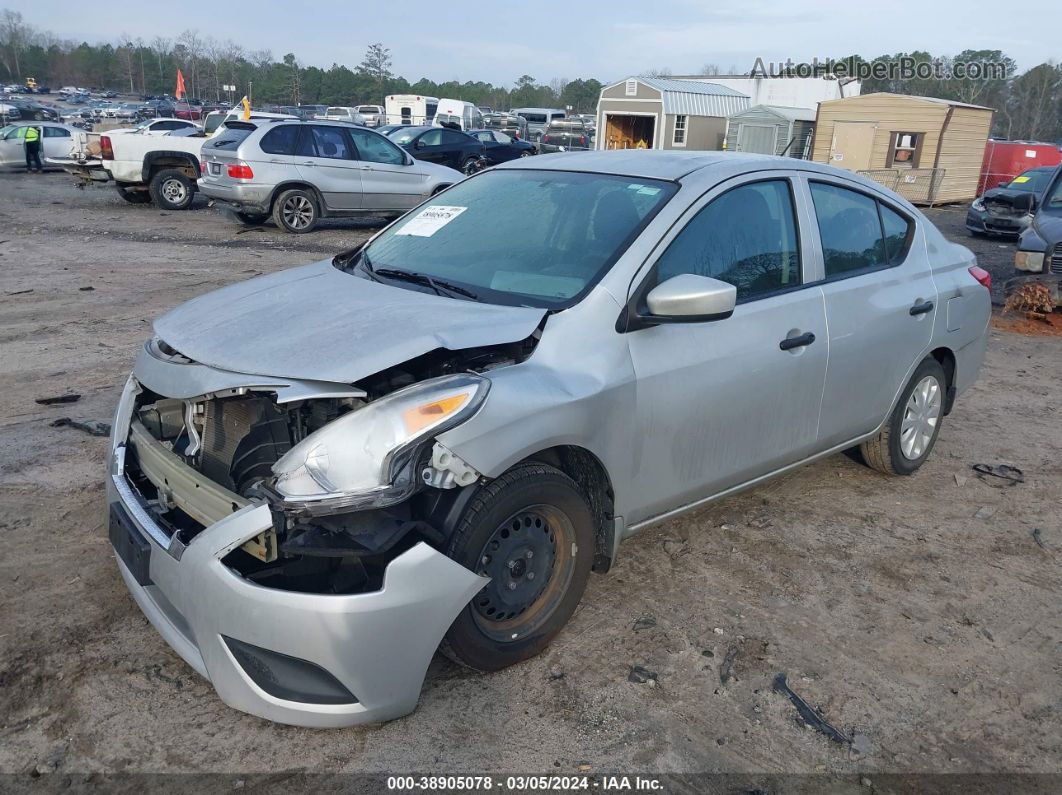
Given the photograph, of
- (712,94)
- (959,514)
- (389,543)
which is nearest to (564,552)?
(389,543)

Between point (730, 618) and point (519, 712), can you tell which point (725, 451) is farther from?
point (519, 712)

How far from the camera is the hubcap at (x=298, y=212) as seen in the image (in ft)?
44.9

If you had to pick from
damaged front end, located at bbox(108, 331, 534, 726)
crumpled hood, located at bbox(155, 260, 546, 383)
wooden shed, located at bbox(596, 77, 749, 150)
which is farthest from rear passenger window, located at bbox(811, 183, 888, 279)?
wooden shed, located at bbox(596, 77, 749, 150)

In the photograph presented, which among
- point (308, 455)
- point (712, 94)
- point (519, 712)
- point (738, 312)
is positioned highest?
point (712, 94)

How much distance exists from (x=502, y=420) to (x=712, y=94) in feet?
124

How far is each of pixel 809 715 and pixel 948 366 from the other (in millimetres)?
2823

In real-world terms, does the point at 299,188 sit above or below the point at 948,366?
above

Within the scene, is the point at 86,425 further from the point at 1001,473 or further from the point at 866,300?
the point at 1001,473

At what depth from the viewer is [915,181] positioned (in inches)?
923

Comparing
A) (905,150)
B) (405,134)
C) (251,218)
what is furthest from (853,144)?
(251,218)

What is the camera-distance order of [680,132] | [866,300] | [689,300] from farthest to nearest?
1. [680,132]
2. [866,300]
3. [689,300]

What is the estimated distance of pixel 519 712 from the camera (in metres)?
2.80

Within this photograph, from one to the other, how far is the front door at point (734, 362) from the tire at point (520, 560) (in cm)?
36

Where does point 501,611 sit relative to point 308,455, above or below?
below
